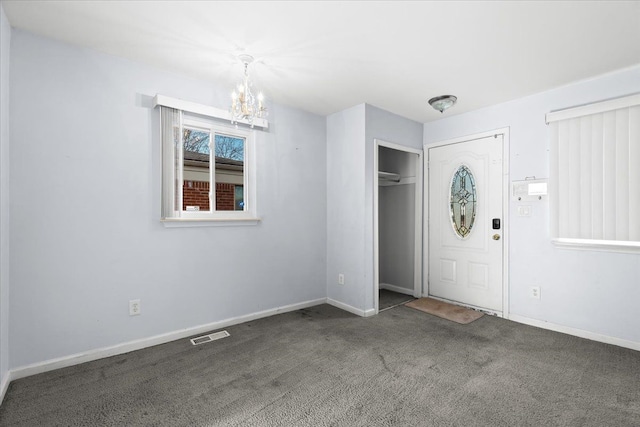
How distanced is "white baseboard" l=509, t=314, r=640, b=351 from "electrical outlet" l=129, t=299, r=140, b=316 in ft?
12.6

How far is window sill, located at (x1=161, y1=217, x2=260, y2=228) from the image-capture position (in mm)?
2912

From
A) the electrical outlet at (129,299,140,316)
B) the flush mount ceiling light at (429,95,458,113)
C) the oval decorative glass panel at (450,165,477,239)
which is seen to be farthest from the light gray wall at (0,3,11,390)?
the oval decorative glass panel at (450,165,477,239)

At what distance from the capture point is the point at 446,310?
3879mm

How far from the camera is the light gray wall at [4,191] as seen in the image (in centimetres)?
204

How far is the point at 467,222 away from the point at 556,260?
40.3 inches

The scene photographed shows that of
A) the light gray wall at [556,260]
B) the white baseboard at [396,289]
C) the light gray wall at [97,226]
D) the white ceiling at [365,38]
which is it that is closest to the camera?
the white ceiling at [365,38]

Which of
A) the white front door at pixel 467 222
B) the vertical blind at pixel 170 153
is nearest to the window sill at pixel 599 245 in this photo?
the white front door at pixel 467 222

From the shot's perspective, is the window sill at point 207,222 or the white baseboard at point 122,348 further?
the window sill at point 207,222

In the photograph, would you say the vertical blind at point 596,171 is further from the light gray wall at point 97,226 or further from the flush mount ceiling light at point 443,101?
the light gray wall at point 97,226

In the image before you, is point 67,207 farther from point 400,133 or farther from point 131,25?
point 400,133

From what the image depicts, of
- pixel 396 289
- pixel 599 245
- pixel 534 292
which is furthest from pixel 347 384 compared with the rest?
pixel 396 289

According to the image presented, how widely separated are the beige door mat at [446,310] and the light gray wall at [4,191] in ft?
12.6

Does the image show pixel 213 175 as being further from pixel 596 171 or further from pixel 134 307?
pixel 596 171

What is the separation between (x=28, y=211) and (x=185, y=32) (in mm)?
1736
